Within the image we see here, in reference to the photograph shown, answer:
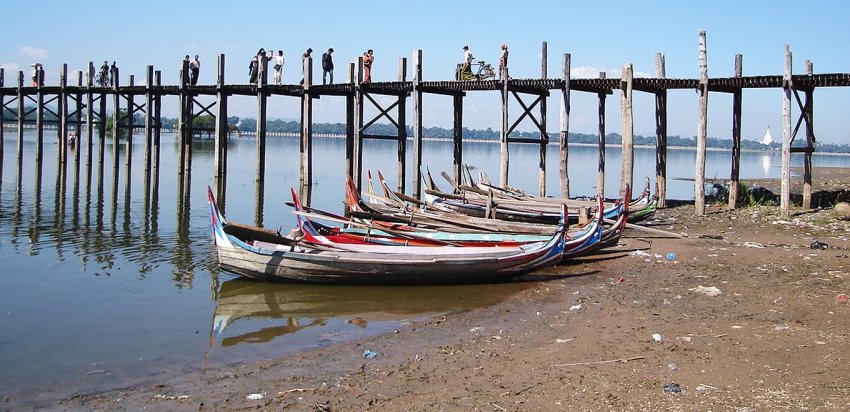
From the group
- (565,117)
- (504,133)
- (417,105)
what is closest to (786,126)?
(565,117)

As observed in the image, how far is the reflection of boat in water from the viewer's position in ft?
34.4

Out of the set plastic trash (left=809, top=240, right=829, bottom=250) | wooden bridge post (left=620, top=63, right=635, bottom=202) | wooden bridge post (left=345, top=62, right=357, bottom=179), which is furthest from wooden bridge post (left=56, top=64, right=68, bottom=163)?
plastic trash (left=809, top=240, right=829, bottom=250)

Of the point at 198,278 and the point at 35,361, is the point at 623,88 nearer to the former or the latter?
the point at 198,278

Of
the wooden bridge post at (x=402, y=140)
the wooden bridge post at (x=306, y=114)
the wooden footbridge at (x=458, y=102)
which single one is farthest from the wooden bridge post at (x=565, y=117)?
the wooden bridge post at (x=306, y=114)

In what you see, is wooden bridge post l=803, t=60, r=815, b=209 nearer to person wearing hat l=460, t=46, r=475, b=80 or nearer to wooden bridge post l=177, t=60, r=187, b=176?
person wearing hat l=460, t=46, r=475, b=80

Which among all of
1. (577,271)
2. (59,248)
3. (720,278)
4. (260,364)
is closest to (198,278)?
(59,248)

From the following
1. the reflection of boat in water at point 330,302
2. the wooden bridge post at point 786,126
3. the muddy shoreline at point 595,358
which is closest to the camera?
the muddy shoreline at point 595,358

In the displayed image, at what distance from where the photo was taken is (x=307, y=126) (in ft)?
92.1

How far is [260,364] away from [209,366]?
56cm

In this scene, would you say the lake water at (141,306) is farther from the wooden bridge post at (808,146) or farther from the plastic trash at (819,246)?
the wooden bridge post at (808,146)

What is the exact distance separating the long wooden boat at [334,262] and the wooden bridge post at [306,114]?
1554 cm

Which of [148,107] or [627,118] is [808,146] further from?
[148,107]

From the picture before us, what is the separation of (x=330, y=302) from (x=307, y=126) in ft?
56.9

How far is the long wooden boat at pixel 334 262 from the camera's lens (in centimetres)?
1180
